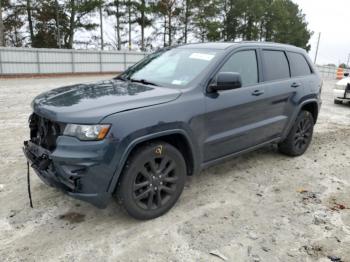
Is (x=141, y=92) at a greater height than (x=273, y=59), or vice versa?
(x=273, y=59)

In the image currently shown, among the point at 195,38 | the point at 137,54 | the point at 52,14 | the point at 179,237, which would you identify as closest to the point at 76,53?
the point at 137,54

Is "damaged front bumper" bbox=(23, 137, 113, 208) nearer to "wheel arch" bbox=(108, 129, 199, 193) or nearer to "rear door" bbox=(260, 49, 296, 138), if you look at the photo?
"wheel arch" bbox=(108, 129, 199, 193)

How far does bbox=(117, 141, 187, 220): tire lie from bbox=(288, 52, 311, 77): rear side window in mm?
2669

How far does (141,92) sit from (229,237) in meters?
1.69

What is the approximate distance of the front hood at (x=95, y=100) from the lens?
2725 millimetres

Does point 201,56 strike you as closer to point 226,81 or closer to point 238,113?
point 226,81

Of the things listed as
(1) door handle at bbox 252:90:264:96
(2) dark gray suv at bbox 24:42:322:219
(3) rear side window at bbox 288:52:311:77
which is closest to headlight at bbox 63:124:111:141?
(2) dark gray suv at bbox 24:42:322:219

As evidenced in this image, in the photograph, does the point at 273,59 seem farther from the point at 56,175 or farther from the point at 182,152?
the point at 56,175

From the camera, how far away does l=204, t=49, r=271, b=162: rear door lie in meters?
3.53

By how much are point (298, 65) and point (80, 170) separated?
12.7ft

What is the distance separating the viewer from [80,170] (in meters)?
2.69

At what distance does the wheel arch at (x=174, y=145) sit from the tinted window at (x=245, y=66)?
3.39ft

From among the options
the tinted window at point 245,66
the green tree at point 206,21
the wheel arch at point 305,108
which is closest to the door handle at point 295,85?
the wheel arch at point 305,108

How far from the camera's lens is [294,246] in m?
2.86
